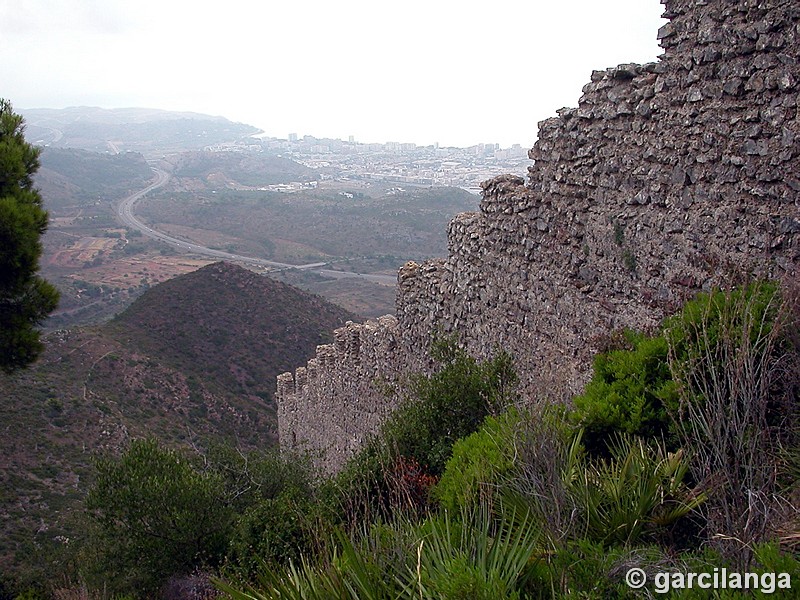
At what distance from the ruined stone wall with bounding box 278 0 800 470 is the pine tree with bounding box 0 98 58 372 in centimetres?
673

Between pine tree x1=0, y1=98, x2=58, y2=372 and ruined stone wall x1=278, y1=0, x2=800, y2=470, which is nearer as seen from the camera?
ruined stone wall x1=278, y1=0, x2=800, y2=470

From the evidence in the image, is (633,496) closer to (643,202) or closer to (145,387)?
(643,202)

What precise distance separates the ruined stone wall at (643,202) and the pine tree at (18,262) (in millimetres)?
6728

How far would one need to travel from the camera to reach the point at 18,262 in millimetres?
10531

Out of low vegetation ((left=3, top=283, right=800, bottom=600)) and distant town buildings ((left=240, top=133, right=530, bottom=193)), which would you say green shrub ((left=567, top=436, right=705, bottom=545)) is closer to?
low vegetation ((left=3, top=283, right=800, bottom=600))

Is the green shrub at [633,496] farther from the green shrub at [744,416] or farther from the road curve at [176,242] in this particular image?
the road curve at [176,242]

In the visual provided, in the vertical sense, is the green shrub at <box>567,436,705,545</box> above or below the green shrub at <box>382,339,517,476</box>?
above

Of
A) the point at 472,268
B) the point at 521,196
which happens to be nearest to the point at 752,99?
the point at 521,196

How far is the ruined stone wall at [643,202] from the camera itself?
15.3 ft

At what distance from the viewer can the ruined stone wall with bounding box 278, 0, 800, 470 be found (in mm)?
4664

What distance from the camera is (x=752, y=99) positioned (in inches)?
187

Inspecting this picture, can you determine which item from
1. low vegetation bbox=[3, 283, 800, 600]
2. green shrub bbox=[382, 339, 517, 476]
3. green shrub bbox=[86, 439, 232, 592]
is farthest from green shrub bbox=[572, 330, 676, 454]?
green shrub bbox=[86, 439, 232, 592]

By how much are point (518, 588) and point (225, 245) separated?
6334 centimetres

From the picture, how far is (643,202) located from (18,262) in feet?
30.7
